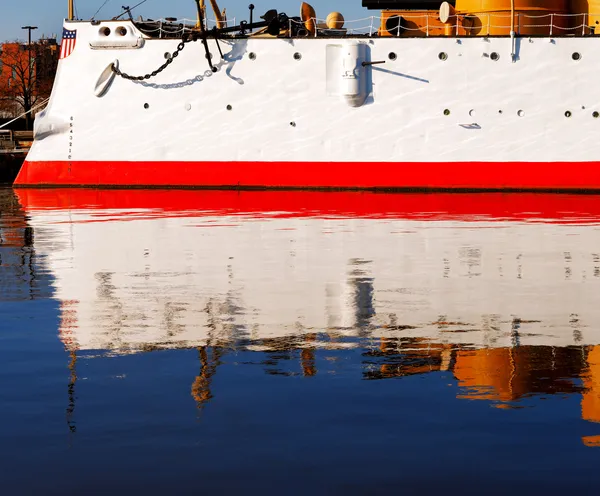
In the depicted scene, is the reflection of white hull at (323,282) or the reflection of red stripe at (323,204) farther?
the reflection of red stripe at (323,204)

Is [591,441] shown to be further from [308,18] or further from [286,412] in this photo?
[308,18]

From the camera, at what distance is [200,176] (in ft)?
121

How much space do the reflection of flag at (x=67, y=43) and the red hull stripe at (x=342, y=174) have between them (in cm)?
391

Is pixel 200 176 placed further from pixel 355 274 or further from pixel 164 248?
pixel 355 274

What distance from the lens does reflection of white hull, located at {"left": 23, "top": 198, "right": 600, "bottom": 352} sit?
9.50 metres

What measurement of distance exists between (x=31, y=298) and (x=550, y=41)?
26454 millimetres


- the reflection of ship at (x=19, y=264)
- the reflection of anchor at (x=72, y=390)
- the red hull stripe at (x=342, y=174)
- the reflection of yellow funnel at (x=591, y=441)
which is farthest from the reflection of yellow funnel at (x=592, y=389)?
the red hull stripe at (x=342, y=174)

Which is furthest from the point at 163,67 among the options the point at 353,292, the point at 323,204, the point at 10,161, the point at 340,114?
the point at 353,292

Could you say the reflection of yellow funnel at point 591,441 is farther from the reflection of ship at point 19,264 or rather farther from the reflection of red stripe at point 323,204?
the reflection of red stripe at point 323,204

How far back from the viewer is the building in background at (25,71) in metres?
93.7

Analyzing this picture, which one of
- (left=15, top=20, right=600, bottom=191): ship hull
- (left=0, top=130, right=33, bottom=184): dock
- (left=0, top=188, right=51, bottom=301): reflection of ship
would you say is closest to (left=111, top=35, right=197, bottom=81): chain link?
(left=15, top=20, right=600, bottom=191): ship hull

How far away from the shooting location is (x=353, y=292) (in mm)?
11969

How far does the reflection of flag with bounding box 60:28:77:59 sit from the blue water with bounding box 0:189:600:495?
29150 millimetres

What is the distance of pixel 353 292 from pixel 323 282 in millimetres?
964
